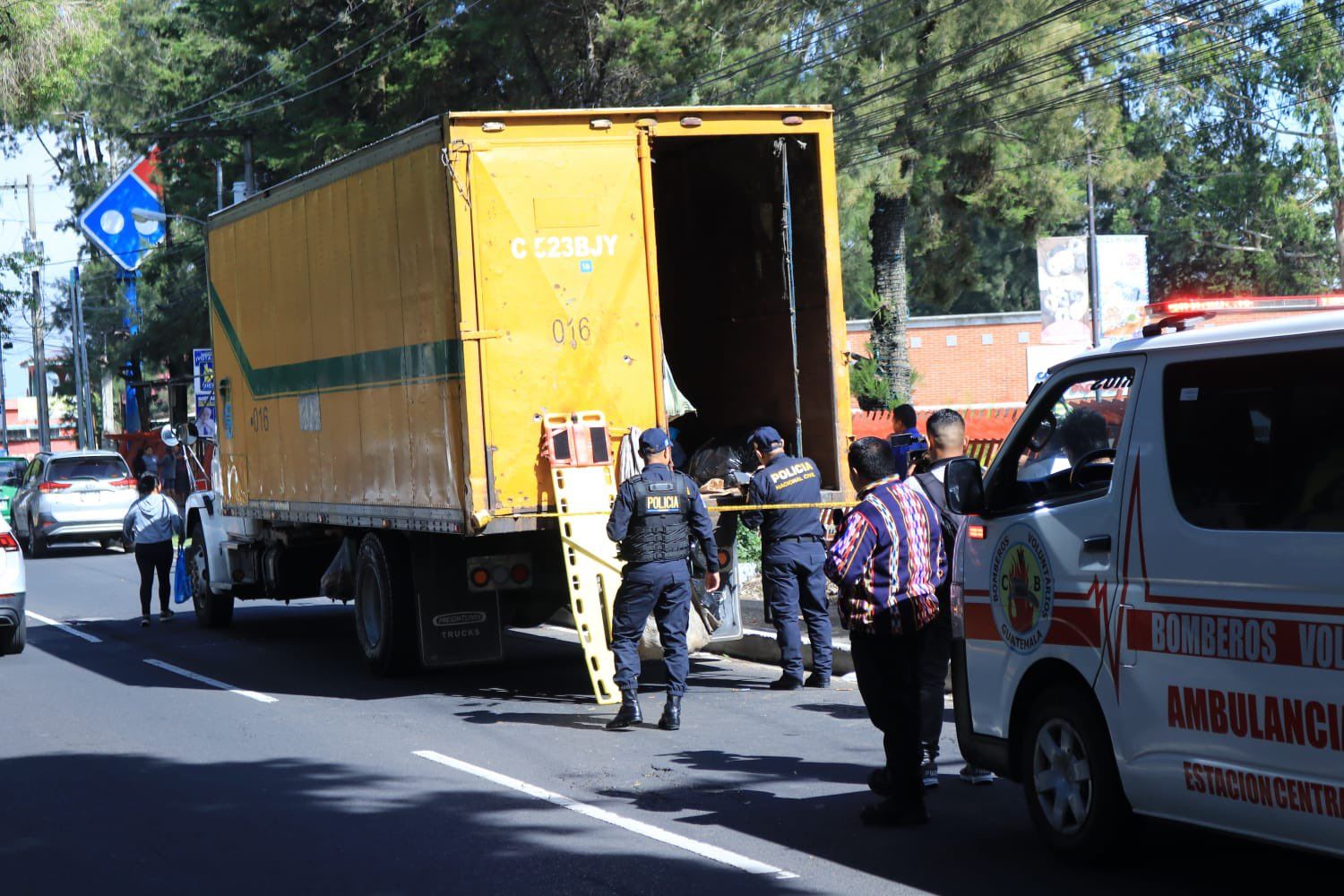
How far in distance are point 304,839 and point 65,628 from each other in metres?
10.8

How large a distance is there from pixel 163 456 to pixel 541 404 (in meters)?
29.7

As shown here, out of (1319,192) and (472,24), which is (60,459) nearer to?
(472,24)

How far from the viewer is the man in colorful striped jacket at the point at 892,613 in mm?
7090

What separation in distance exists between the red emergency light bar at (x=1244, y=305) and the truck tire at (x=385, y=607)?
20.0ft

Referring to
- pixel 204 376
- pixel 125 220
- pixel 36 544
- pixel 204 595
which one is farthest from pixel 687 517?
pixel 125 220

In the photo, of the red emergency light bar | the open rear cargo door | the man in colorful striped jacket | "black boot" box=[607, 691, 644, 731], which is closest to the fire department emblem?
the man in colorful striped jacket

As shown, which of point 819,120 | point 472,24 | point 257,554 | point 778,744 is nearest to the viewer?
point 778,744

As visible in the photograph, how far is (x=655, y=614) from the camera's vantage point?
978cm

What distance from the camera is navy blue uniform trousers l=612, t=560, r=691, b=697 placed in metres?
9.71

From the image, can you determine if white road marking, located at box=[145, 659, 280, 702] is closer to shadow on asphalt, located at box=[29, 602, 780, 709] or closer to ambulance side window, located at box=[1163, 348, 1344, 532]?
shadow on asphalt, located at box=[29, 602, 780, 709]

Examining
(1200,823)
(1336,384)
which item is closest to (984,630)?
(1200,823)

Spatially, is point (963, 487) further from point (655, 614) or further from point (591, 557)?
point (591, 557)

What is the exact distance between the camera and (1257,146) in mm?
47250

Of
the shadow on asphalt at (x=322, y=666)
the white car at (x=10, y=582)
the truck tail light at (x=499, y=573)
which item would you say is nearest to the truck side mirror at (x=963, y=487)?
the shadow on asphalt at (x=322, y=666)
